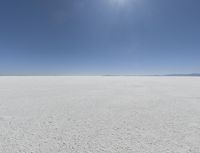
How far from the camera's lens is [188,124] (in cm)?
324

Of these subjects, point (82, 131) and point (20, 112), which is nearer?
point (82, 131)

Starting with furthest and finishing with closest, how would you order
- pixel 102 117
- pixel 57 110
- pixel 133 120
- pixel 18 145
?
1. pixel 57 110
2. pixel 102 117
3. pixel 133 120
4. pixel 18 145

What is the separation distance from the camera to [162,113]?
4.11m

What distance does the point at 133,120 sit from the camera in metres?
3.54

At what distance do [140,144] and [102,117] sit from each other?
1554mm

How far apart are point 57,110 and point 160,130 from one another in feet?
10.7

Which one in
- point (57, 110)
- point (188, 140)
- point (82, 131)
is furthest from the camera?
point (57, 110)

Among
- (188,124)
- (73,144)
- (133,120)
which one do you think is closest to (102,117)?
(133,120)

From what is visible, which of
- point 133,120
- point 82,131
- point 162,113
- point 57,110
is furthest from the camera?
point 57,110

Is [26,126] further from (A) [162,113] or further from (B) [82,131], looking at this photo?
(A) [162,113]

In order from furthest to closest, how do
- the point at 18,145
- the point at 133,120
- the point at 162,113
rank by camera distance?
the point at 162,113, the point at 133,120, the point at 18,145

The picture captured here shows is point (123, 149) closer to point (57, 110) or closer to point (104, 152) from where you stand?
point (104, 152)

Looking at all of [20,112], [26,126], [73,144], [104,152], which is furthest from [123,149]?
[20,112]

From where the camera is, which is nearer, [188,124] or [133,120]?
[188,124]
